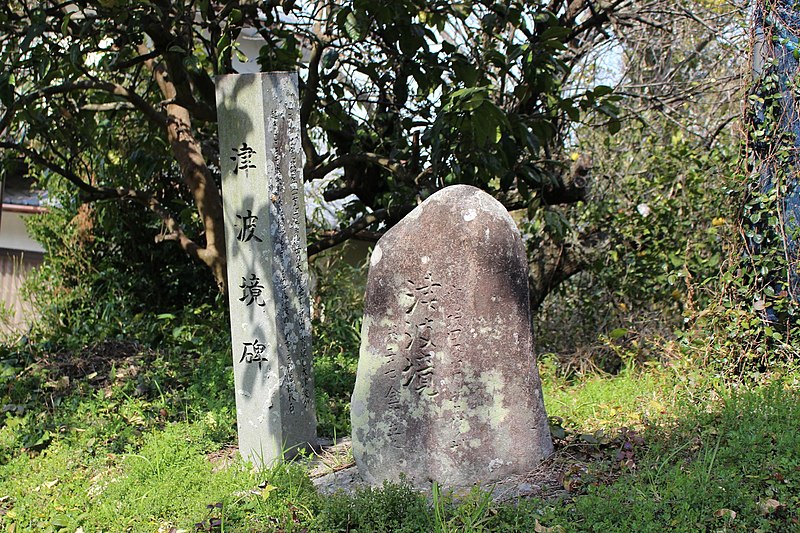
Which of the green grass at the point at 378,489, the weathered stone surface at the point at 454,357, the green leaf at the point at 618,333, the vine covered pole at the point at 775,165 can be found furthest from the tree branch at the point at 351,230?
the vine covered pole at the point at 775,165

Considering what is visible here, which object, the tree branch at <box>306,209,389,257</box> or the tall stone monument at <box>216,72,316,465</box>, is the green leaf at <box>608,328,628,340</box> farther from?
the tall stone monument at <box>216,72,316,465</box>

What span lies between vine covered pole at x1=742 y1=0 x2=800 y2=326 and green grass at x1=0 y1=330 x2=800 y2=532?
0.55 metres

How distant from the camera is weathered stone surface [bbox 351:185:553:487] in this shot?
3934 millimetres

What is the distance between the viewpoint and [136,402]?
5.52m

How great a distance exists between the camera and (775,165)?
5.24 m

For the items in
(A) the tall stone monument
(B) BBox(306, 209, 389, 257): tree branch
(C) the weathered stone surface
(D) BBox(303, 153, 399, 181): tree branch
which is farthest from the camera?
(B) BBox(306, 209, 389, 257): tree branch

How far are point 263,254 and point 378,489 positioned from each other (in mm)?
1474

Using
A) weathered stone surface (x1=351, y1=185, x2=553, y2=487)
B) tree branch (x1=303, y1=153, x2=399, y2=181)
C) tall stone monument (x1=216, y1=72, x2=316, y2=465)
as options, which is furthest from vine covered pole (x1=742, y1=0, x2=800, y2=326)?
tall stone monument (x1=216, y1=72, x2=316, y2=465)

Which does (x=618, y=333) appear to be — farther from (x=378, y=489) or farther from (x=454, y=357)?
(x=378, y=489)

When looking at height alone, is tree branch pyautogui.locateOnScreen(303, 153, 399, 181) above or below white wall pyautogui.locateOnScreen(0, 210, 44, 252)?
below

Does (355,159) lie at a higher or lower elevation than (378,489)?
higher

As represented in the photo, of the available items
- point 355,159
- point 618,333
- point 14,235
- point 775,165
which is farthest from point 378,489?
point 14,235

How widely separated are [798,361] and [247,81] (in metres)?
3.74

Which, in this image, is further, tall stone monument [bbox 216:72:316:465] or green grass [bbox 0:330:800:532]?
tall stone monument [bbox 216:72:316:465]
